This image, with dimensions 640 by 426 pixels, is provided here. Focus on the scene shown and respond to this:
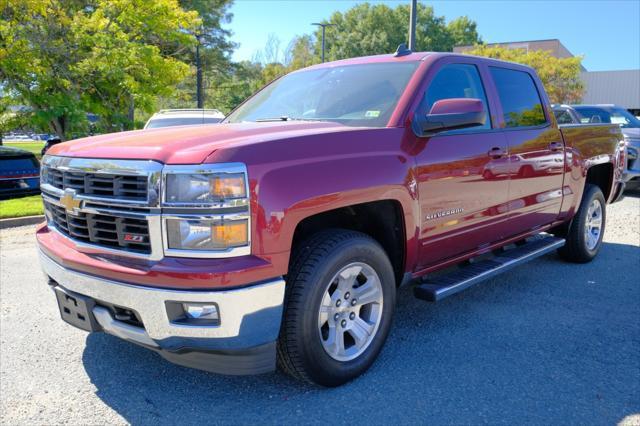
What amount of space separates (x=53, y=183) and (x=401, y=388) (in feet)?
7.80

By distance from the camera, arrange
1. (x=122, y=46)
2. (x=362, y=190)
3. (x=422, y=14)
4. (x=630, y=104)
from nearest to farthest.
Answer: (x=362, y=190)
(x=122, y=46)
(x=630, y=104)
(x=422, y=14)

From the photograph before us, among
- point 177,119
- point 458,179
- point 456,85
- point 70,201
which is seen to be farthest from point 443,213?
point 177,119

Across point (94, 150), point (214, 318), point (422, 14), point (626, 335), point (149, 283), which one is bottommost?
point (626, 335)

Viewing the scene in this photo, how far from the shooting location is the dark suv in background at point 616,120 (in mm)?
9992

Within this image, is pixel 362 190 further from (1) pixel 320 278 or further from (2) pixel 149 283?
(2) pixel 149 283

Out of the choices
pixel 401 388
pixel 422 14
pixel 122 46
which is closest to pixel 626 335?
pixel 401 388

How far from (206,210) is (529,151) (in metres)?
2.99

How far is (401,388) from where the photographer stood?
2.97 meters

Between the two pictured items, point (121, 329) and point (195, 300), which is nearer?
point (195, 300)

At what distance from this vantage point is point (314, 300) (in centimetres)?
268

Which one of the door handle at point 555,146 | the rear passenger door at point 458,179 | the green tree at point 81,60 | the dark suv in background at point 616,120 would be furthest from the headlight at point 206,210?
the green tree at point 81,60

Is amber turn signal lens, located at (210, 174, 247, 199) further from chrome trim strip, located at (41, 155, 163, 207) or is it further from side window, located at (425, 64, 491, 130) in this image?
side window, located at (425, 64, 491, 130)

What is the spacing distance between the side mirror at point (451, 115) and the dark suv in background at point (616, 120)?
22.3 ft

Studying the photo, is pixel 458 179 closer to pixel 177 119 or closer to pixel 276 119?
pixel 276 119
